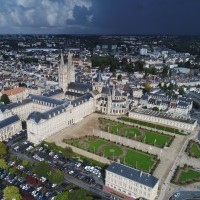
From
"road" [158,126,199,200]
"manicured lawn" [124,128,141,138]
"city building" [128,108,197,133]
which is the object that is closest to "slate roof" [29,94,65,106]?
"manicured lawn" [124,128,141,138]

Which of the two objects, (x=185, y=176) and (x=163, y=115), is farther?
(x=163, y=115)

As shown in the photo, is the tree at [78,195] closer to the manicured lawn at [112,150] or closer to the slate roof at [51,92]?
the manicured lawn at [112,150]

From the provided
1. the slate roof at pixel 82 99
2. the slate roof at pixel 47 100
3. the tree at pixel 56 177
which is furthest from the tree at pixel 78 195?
the slate roof at pixel 47 100

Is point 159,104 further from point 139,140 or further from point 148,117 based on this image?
point 139,140

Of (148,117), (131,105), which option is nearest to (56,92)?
(131,105)

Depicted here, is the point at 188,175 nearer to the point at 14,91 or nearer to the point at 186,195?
the point at 186,195

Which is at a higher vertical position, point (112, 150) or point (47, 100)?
point (47, 100)

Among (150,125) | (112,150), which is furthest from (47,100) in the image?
(150,125)
